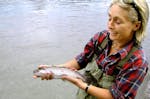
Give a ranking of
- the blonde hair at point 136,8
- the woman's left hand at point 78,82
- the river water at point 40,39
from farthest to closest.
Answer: the river water at point 40,39
the woman's left hand at point 78,82
the blonde hair at point 136,8

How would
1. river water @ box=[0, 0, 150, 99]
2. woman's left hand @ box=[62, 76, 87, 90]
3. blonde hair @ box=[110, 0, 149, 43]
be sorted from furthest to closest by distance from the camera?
1. river water @ box=[0, 0, 150, 99]
2. woman's left hand @ box=[62, 76, 87, 90]
3. blonde hair @ box=[110, 0, 149, 43]

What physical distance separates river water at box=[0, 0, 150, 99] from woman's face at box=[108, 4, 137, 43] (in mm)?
2947

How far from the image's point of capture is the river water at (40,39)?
5876mm

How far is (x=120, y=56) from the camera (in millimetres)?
2410

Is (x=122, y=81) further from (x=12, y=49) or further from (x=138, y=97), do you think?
(x=12, y=49)

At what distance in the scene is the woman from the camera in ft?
7.70

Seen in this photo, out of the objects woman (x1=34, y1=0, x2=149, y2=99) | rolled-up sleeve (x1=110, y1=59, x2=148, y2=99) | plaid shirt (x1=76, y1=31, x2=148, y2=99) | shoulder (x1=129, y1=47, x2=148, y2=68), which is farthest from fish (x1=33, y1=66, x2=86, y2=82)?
shoulder (x1=129, y1=47, x2=148, y2=68)

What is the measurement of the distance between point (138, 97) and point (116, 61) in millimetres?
2920

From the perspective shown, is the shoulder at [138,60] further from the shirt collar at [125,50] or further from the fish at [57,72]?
the fish at [57,72]

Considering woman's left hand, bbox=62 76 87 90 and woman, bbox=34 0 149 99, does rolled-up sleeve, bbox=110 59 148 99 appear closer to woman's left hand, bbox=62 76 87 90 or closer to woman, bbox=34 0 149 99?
woman, bbox=34 0 149 99

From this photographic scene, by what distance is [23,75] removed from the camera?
6.44 m

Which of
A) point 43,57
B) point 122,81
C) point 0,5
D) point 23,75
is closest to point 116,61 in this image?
point 122,81

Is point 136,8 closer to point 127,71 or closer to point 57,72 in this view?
point 127,71

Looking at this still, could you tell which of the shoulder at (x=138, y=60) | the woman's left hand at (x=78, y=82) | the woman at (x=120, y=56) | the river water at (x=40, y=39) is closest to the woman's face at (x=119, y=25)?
the woman at (x=120, y=56)
